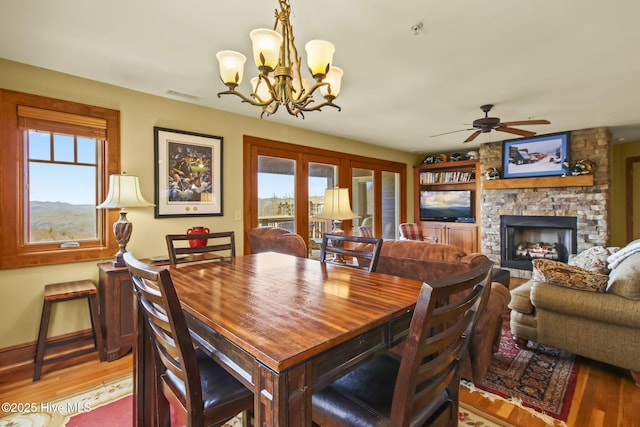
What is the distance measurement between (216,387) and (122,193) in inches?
83.9

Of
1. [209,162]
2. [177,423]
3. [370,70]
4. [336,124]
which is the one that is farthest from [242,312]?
[336,124]

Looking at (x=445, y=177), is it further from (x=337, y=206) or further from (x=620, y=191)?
(x=337, y=206)

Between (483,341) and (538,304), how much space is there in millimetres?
701

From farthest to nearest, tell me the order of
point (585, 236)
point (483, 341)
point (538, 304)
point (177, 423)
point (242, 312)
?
point (585, 236) → point (538, 304) → point (483, 341) → point (177, 423) → point (242, 312)

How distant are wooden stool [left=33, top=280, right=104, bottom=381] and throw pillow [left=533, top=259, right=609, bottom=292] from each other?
3536mm

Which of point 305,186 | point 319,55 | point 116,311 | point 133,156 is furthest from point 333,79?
point 305,186

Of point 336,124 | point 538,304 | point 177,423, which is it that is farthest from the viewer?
point 336,124

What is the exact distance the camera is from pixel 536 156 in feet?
16.8

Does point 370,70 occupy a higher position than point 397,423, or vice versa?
point 370,70

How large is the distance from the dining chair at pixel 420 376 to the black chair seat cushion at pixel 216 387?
→ 298 millimetres

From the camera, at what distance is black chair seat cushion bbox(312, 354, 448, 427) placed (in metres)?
1.02

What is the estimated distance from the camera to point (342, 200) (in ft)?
11.0

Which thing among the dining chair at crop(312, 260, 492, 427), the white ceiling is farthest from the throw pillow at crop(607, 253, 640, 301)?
the dining chair at crop(312, 260, 492, 427)

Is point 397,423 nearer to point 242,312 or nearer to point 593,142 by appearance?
point 242,312
